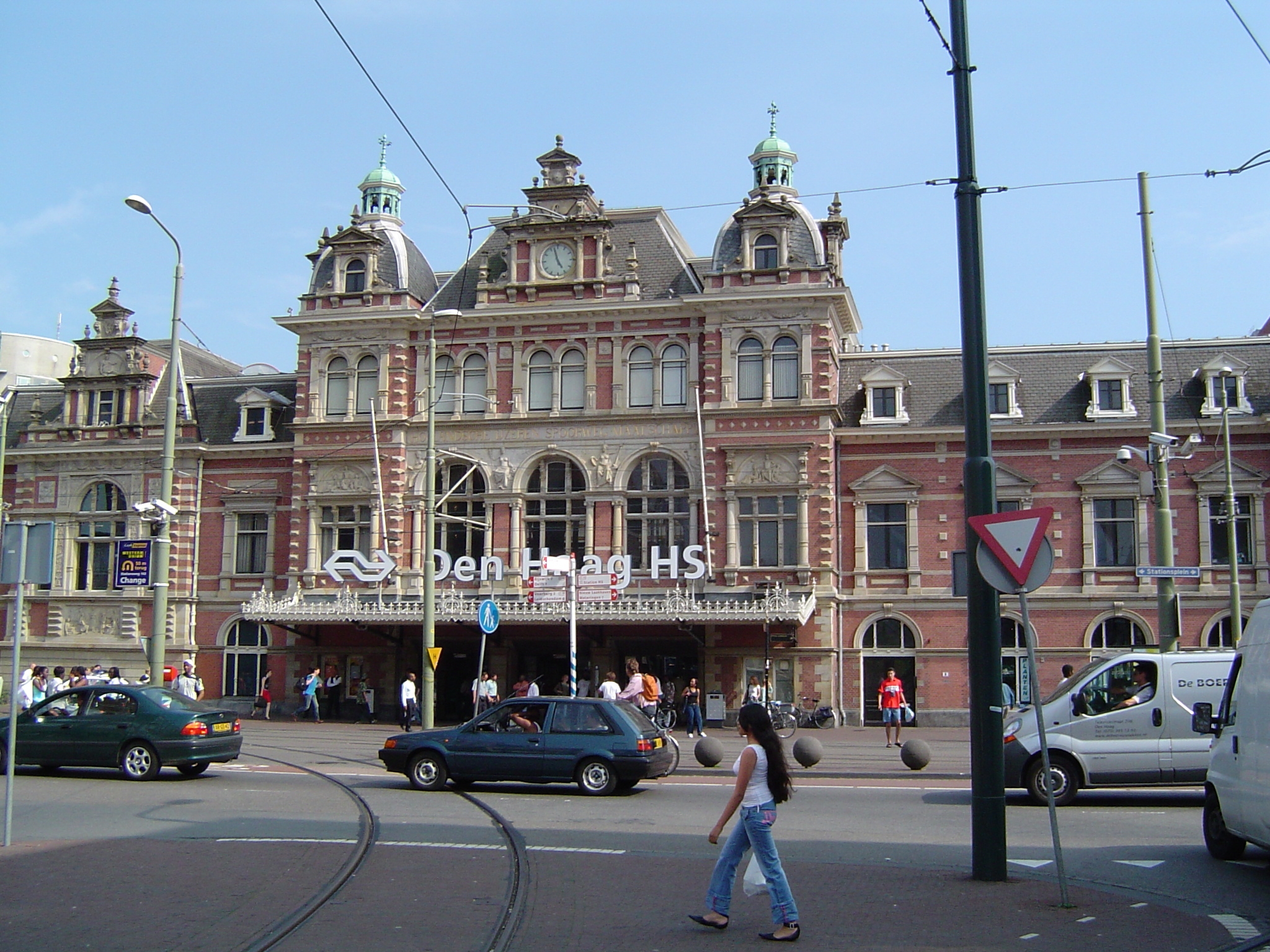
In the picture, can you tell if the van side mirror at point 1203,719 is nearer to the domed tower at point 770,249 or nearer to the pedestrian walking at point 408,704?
the pedestrian walking at point 408,704

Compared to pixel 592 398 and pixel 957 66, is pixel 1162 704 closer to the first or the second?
pixel 957 66

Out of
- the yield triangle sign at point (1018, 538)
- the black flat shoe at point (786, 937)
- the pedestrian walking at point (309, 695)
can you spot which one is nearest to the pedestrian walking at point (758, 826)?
the black flat shoe at point (786, 937)

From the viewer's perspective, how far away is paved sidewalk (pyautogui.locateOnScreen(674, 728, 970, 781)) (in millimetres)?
22203

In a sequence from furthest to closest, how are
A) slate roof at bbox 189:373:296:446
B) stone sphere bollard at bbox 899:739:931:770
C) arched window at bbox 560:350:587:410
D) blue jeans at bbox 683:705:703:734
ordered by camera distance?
slate roof at bbox 189:373:296:446, arched window at bbox 560:350:587:410, blue jeans at bbox 683:705:703:734, stone sphere bollard at bbox 899:739:931:770

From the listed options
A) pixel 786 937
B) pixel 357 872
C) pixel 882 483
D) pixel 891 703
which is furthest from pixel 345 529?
pixel 786 937

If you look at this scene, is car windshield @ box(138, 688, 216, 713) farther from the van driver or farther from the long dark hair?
the van driver

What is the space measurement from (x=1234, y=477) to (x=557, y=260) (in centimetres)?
2121

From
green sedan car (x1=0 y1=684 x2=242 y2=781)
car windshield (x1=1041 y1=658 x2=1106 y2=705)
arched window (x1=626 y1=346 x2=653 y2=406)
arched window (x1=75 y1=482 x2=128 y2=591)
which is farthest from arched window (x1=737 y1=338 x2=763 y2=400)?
green sedan car (x1=0 y1=684 x2=242 y2=781)

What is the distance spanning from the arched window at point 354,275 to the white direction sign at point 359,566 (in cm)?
861

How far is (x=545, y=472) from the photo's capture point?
131 feet

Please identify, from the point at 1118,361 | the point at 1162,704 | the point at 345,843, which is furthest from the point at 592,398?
the point at 345,843

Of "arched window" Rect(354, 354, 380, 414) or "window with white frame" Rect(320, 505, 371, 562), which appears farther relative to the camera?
"arched window" Rect(354, 354, 380, 414)

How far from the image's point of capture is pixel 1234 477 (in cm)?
3728

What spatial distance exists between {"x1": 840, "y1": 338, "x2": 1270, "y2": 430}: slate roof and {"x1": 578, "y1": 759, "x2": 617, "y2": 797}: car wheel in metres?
23.0
